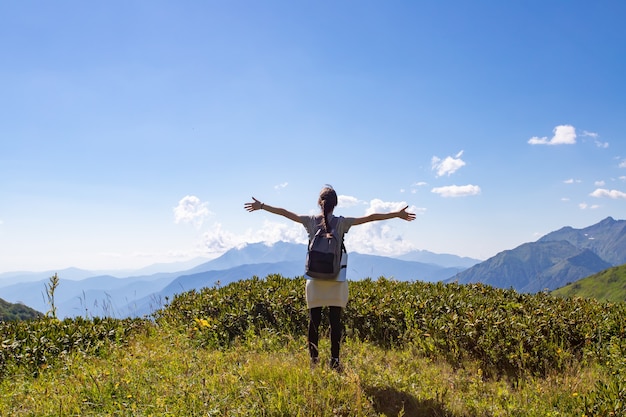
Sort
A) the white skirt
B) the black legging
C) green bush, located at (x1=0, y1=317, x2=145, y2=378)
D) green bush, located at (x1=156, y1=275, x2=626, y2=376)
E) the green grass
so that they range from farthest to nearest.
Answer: green bush, located at (x1=0, y1=317, x2=145, y2=378)
green bush, located at (x1=156, y1=275, x2=626, y2=376)
the black legging
the white skirt
the green grass

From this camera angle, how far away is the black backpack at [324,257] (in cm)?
510

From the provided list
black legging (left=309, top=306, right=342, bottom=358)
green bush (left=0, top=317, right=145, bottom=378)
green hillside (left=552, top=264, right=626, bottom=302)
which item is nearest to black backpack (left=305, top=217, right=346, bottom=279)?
black legging (left=309, top=306, right=342, bottom=358)

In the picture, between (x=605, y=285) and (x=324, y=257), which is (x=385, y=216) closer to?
(x=324, y=257)

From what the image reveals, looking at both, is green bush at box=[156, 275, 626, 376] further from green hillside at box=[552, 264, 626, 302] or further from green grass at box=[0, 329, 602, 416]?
green hillside at box=[552, 264, 626, 302]

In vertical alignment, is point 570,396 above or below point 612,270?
above

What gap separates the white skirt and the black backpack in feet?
0.54

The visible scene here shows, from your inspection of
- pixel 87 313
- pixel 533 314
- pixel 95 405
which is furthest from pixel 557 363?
pixel 87 313

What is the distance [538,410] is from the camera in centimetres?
503

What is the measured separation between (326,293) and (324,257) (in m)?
0.50

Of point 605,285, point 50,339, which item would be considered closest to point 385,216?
point 50,339

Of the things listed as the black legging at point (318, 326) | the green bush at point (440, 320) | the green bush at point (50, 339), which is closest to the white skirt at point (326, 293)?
the black legging at point (318, 326)

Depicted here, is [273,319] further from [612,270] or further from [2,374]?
[612,270]

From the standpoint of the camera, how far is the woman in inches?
207

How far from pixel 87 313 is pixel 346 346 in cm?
Answer: 557
